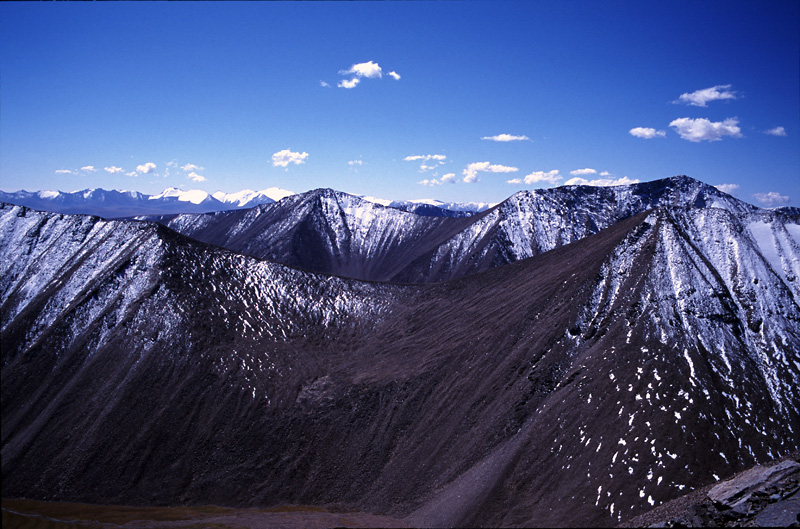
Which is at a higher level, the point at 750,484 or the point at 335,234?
the point at 335,234

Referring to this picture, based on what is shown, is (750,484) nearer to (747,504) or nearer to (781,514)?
(747,504)

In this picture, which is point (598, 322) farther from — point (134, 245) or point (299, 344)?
point (134, 245)

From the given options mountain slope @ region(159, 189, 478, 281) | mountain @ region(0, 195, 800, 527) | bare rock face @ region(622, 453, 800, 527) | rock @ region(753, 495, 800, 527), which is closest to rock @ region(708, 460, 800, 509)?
bare rock face @ region(622, 453, 800, 527)

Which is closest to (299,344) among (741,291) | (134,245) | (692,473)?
(134,245)

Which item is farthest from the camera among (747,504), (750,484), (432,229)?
(432,229)

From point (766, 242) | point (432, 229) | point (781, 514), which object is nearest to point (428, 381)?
point (781, 514)

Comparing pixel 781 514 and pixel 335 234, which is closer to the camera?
pixel 781 514
